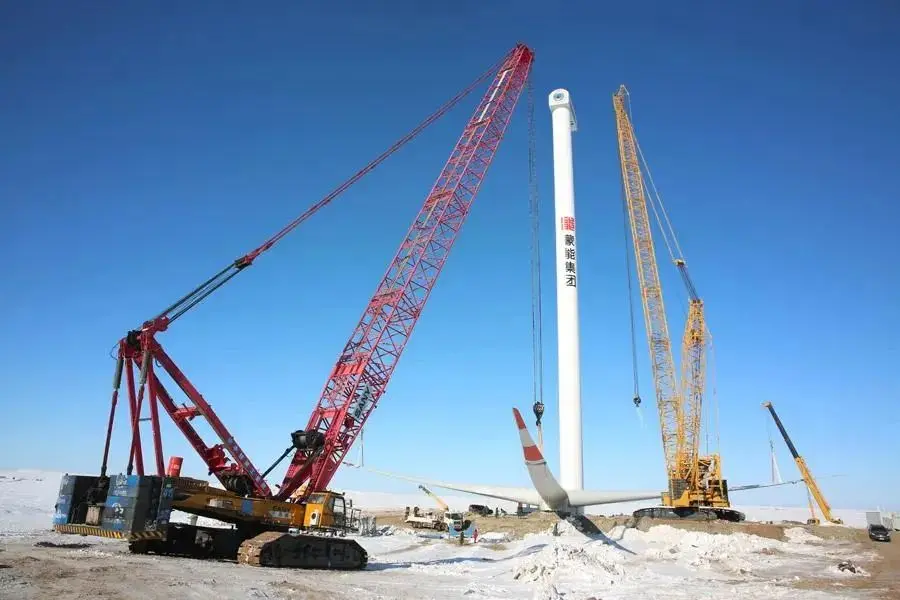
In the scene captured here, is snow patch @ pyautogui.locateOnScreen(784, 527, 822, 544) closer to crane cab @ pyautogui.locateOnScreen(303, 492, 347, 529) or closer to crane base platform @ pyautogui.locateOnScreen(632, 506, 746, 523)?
crane base platform @ pyautogui.locateOnScreen(632, 506, 746, 523)

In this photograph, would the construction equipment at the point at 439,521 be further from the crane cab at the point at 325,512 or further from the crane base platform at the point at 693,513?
the crane cab at the point at 325,512

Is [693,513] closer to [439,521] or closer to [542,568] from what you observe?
[439,521]

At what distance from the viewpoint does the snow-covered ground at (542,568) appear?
1967 centimetres

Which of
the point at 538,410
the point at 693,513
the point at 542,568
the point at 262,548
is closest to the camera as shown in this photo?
the point at 262,548

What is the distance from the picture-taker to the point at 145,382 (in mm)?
26328

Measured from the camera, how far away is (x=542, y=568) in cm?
2509

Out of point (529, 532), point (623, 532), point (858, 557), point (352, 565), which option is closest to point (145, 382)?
point (352, 565)

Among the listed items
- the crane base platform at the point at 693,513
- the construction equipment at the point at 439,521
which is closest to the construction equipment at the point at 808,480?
the crane base platform at the point at 693,513

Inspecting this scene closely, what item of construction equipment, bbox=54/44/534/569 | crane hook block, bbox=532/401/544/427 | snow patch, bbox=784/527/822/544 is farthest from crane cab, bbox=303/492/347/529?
snow patch, bbox=784/527/822/544

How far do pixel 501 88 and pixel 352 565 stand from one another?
111 feet

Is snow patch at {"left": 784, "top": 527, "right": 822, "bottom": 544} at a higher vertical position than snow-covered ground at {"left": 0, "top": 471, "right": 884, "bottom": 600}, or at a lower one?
higher

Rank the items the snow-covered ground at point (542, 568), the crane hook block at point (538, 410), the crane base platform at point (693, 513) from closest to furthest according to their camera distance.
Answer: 1. the snow-covered ground at point (542, 568)
2. the crane hook block at point (538, 410)
3. the crane base platform at point (693, 513)

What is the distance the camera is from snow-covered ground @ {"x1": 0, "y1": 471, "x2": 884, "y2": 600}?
774 inches

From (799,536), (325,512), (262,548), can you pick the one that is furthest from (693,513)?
(262,548)
